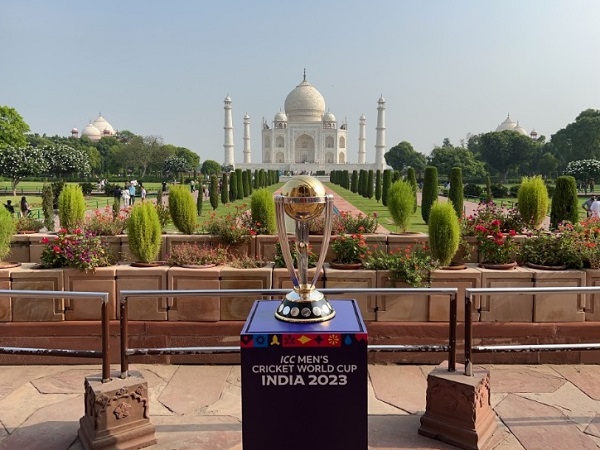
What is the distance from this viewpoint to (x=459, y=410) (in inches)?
111

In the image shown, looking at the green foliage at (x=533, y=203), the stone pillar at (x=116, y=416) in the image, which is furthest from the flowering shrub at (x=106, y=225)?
the green foliage at (x=533, y=203)

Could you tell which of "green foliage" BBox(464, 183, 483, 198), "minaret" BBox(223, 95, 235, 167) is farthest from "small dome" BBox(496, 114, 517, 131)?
"green foliage" BBox(464, 183, 483, 198)

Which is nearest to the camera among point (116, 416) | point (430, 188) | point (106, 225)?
point (116, 416)

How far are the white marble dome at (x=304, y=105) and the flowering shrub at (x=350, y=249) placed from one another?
76.5 metres

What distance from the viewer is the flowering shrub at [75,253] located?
4258 mm

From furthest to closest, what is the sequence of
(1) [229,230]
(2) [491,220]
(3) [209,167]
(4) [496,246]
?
(3) [209,167], (2) [491,220], (1) [229,230], (4) [496,246]

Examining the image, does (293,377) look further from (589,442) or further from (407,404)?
(589,442)

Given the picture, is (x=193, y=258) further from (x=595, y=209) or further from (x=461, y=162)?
(x=461, y=162)

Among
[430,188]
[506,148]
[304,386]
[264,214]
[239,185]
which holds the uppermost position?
[506,148]

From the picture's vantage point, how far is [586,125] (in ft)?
162

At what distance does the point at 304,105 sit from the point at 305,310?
7962 centimetres

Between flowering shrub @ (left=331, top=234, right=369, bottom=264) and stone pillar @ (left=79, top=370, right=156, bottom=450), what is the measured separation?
7.09 ft

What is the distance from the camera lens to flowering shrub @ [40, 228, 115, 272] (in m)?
4.26

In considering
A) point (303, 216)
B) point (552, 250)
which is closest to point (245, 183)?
point (552, 250)
